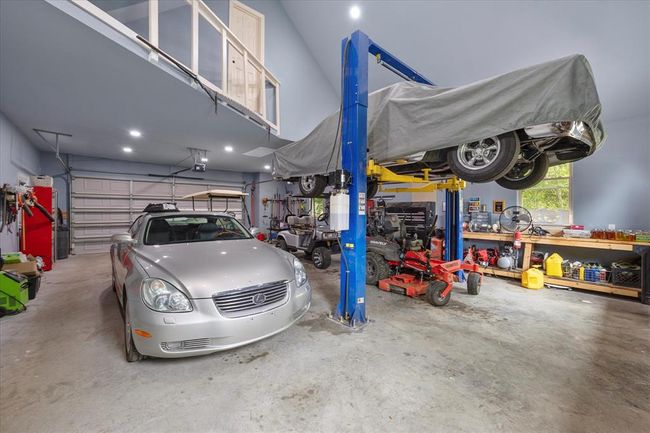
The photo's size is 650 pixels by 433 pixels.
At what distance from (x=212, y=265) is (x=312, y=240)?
441cm

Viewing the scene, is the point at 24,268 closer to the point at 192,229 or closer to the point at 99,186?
A: the point at 192,229

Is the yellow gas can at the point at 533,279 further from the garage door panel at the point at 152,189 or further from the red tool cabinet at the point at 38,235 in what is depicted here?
the garage door panel at the point at 152,189

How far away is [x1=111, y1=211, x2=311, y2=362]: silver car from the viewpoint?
6.37 feet

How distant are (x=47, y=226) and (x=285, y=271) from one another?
711cm

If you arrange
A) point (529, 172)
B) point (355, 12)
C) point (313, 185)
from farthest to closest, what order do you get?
point (355, 12), point (313, 185), point (529, 172)

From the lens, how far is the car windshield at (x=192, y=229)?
298 cm

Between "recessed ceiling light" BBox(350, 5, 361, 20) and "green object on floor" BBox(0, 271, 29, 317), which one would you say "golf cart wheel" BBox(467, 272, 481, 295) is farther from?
"recessed ceiling light" BBox(350, 5, 361, 20)

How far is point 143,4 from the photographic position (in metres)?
5.63

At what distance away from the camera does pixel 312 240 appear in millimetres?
6652

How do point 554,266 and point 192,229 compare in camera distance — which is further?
point 554,266

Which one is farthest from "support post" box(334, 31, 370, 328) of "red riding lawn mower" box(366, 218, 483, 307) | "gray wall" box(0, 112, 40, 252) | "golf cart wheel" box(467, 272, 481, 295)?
"gray wall" box(0, 112, 40, 252)

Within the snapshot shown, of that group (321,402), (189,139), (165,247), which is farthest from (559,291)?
(189,139)

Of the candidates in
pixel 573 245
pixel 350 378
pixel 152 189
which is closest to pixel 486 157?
pixel 350 378

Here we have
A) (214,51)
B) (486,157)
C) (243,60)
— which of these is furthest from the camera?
(214,51)
